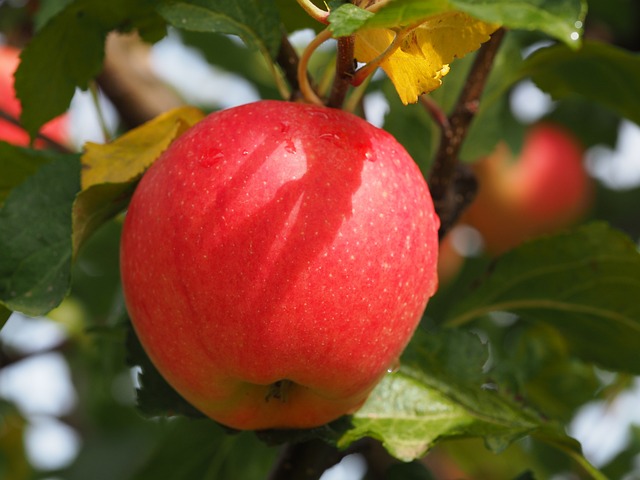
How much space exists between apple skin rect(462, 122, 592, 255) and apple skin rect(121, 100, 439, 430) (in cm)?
168

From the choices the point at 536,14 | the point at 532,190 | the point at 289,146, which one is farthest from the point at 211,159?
the point at 532,190

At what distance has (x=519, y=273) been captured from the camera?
119cm

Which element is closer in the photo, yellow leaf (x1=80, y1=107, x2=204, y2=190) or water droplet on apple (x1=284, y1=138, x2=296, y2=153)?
water droplet on apple (x1=284, y1=138, x2=296, y2=153)

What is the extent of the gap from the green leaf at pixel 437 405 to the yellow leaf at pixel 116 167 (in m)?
0.32

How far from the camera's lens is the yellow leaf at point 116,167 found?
848mm

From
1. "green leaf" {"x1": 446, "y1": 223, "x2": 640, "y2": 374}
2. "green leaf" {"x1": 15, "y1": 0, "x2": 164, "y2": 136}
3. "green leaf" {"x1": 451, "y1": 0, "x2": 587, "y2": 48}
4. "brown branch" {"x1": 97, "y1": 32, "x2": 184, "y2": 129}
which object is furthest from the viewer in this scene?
"brown branch" {"x1": 97, "y1": 32, "x2": 184, "y2": 129}

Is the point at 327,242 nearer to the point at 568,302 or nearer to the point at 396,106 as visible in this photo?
the point at 568,302

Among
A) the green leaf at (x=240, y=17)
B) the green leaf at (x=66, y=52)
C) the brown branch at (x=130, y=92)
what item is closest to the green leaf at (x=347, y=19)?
the green leaf at (x=240, y=17)

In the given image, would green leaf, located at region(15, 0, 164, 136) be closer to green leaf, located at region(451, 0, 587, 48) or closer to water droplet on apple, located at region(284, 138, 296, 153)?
water droplet on apple, located at region(284, 138, 296, 153)

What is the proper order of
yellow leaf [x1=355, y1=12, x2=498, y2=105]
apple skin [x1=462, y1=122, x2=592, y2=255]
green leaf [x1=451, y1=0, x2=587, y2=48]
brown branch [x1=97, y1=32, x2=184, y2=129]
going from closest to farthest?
green leaf [x1=451, y1=0, x2=587, y2=48]
yellow leaf [x1=355, y1=12, x2=498, y2=105]
brown branch [x1=97, y1=32, x2=184, y2=129]
apple skin [x1=462, y1=122, x2=592, y2=255]

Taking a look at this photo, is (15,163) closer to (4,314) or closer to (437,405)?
(4,314)

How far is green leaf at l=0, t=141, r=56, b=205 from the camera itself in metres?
1.01

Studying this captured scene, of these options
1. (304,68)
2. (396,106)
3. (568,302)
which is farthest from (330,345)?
(396,106)

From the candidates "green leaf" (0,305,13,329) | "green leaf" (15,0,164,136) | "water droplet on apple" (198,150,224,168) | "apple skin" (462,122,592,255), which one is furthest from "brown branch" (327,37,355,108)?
"apple skin" (462,122,592,255)
